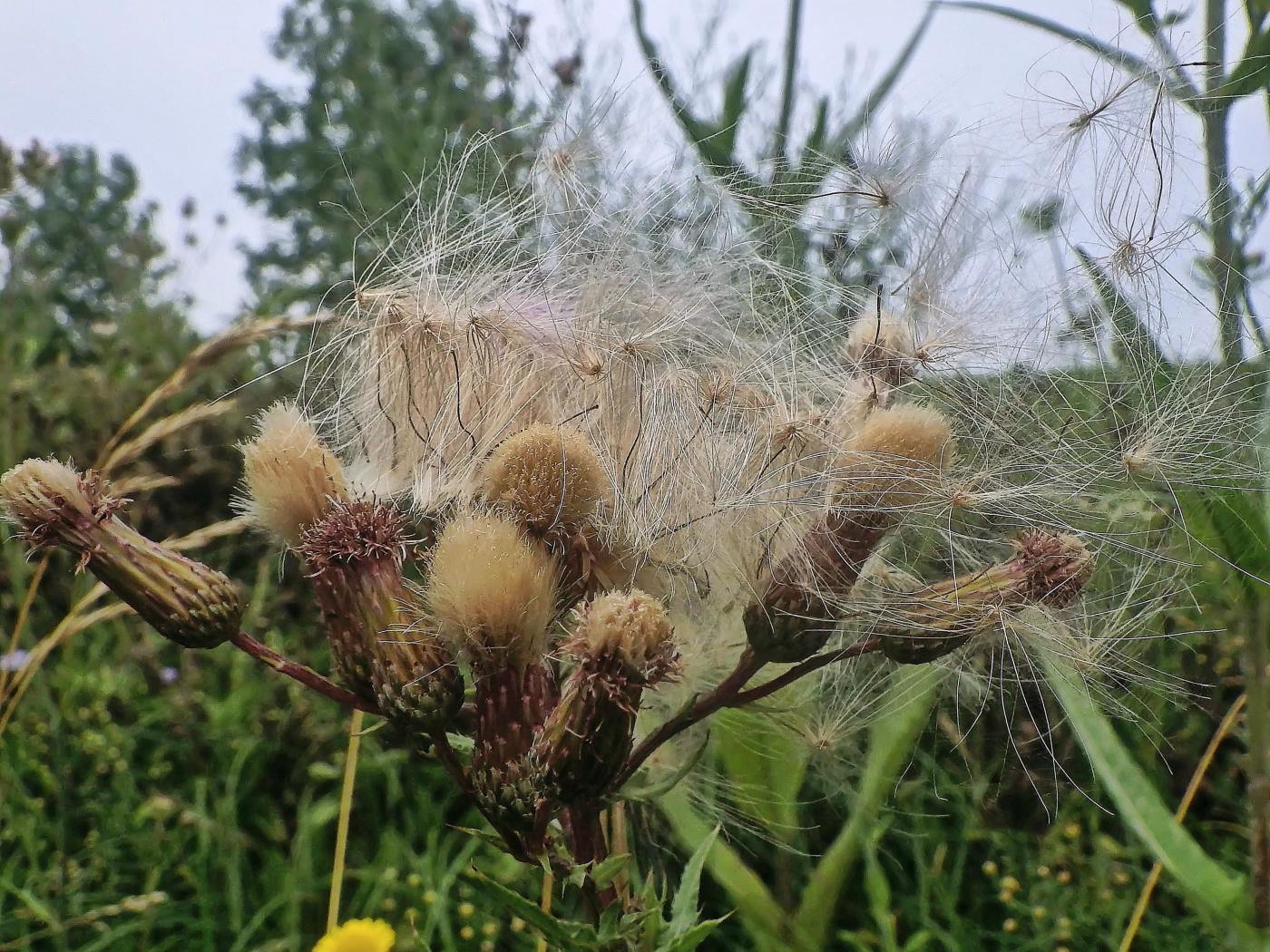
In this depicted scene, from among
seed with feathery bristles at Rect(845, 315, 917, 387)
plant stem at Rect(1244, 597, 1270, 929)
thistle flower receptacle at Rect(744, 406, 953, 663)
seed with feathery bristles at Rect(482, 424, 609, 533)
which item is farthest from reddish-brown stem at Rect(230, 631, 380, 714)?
plant stem at Rect(1244, 597, 1270, 929)

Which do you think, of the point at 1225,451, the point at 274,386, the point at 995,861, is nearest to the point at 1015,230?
the point at 1225,451

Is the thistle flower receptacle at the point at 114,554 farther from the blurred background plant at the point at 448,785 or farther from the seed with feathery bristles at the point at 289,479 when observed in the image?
the blurred background plant at the point at 448,785

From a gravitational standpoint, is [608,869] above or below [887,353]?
below

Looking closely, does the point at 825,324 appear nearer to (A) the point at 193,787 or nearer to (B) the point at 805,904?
(B) the point at 805,904

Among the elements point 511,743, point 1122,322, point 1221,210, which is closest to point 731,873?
point 511,743

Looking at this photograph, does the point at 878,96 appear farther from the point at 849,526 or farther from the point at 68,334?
the point at 68,334

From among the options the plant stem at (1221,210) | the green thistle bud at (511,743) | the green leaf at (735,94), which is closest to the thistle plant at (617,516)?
the green thistle bud at (511,743)
